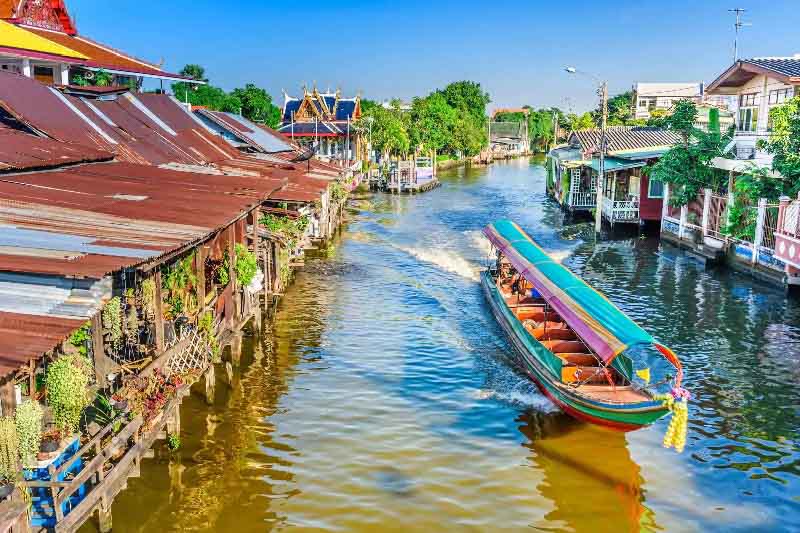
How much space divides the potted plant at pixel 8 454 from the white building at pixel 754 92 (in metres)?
26.3

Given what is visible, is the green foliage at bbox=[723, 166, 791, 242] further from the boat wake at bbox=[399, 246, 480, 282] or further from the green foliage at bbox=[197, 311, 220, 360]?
the green foliage at bbox=[197, 311, 220, 360]

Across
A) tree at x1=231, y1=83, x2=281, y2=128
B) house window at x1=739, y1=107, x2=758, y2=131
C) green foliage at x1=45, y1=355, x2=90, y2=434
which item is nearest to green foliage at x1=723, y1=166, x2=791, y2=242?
house window at x1=739, y1=107, x2=758, y2=131

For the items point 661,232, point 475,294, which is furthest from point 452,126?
point 475,294

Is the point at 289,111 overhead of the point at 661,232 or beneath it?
overhead

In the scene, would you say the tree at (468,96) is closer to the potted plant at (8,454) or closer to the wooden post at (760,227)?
the wooden post at (760,227)

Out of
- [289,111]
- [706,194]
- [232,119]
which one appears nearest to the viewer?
[706,194]

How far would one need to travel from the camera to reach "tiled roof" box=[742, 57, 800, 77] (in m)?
28.8

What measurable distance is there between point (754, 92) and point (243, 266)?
2605cm

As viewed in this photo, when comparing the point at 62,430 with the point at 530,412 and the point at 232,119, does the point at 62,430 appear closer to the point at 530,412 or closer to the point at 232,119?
the point at 530,412

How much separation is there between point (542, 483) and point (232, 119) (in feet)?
89.2

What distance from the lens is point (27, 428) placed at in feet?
26.9

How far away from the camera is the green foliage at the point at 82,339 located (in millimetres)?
10609

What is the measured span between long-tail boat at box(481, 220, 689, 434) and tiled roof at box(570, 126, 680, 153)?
22.7 metres

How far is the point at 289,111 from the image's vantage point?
7788cm
